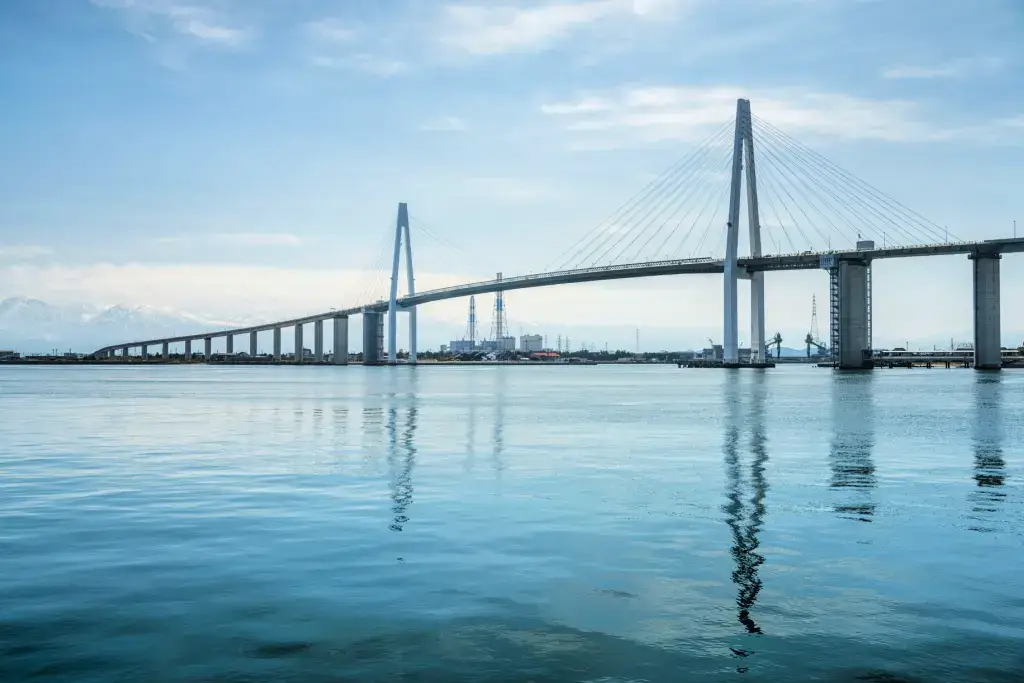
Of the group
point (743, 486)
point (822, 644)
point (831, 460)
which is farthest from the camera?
point (831, 460)

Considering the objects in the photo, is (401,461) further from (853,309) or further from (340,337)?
(340,337)

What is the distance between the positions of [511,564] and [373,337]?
16327 centimetres

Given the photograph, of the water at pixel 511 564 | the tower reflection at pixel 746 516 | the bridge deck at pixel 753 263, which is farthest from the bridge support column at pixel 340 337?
the water at pixel 511 564

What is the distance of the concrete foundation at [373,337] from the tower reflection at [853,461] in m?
131

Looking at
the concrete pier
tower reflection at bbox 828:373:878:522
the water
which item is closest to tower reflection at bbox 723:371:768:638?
the water

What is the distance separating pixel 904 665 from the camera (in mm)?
7359

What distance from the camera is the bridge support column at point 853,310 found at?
408ft

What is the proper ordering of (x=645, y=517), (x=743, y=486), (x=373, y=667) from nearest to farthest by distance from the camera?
(x=373, y=667)
(x=645, y=517)
(x=743, y=486)

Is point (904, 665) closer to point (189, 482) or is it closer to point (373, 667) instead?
point (373, 667)

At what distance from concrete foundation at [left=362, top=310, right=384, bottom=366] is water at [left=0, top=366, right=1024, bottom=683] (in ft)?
472

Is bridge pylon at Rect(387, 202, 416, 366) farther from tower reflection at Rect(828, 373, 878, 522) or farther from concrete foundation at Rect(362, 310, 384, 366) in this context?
tower reflection at Rect(828, 373, 878, 522)

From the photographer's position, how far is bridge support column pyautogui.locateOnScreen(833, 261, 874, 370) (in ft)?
408

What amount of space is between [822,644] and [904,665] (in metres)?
0.70

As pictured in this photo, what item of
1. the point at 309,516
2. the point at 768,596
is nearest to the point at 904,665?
the point at 768,596
